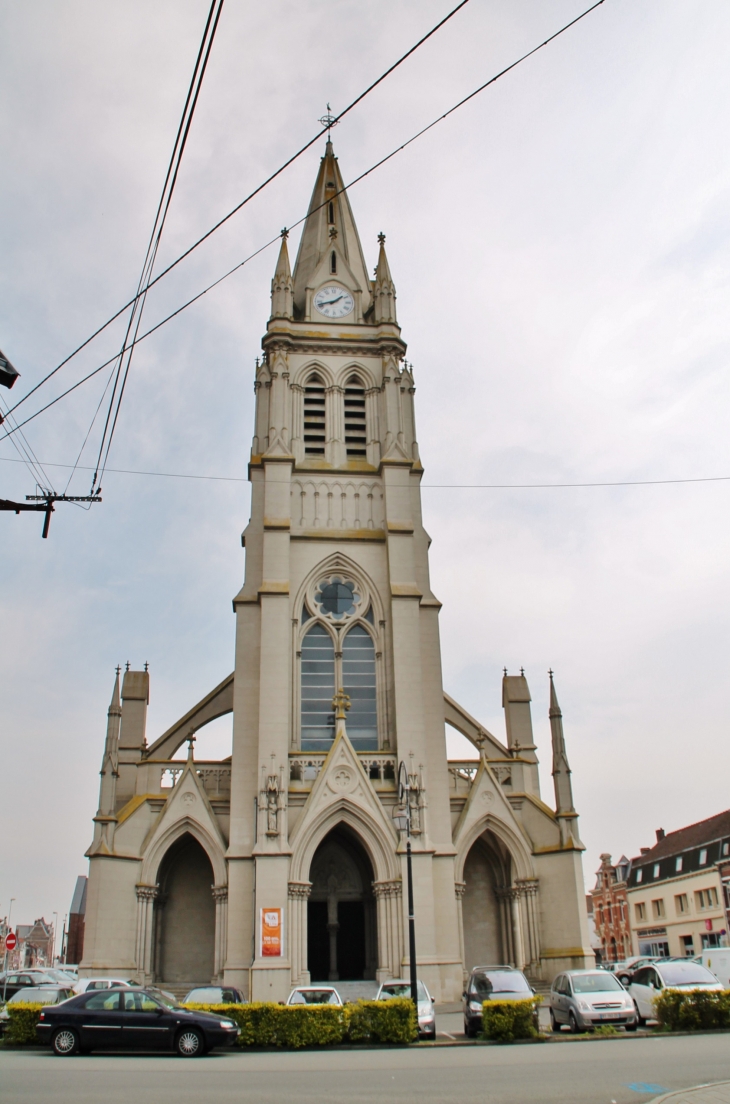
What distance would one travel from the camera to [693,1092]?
992 cm

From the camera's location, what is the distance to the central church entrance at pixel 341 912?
2931 cm

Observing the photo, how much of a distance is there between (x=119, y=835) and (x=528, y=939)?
13.4m

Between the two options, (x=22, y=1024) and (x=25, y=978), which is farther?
(x=25, y=978)

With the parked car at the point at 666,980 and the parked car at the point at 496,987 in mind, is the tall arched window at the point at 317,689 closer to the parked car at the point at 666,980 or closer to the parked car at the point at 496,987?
the parked car at the point at 496,987

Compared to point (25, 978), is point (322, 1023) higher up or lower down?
lower down

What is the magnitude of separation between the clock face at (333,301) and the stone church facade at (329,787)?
3.54 meters

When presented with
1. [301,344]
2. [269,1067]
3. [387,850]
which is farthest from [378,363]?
[269,1067]

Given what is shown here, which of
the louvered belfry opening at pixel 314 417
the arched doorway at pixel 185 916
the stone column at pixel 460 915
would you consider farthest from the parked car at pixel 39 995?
the louvered belfry opening at pixel 314 417

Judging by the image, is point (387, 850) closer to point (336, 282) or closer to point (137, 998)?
point (137, 998)

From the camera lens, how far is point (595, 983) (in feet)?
60.5

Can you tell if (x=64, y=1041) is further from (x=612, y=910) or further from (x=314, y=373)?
(x=612, y=910)

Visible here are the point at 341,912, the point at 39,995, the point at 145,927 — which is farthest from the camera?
the point at 341,912

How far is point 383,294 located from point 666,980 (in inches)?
1143

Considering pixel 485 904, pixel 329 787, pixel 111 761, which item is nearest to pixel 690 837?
pixel 485 904
